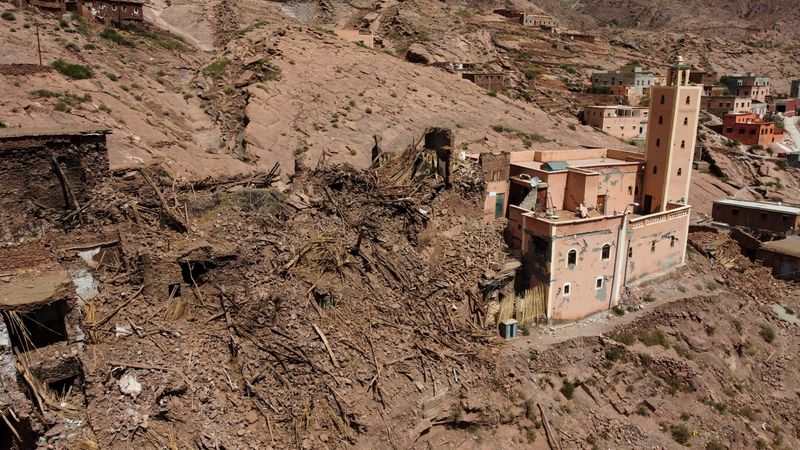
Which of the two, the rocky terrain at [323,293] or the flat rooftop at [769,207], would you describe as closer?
the rocky terrain at [323,293]

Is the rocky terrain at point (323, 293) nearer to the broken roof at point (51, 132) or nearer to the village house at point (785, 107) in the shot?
the broken roof at point (51, 132)

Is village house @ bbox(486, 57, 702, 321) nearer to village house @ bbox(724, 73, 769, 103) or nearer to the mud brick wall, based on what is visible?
the mud brick wall

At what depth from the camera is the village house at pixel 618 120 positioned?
38031 millimetres

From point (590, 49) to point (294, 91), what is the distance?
45208 millimetres

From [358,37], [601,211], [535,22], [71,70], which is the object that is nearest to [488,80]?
[358,37]

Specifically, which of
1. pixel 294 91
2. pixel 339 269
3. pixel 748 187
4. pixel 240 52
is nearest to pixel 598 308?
pixel 339 269

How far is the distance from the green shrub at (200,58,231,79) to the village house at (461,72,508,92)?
14.9m

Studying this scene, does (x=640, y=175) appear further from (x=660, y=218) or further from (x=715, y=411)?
(x=715, y=411)

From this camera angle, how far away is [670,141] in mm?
20391

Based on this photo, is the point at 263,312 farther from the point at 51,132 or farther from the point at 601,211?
the point at 601,211

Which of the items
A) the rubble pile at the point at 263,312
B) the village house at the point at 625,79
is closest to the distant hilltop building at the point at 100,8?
the rubble pile at the point at 263,312

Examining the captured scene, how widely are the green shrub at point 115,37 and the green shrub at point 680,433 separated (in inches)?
1004

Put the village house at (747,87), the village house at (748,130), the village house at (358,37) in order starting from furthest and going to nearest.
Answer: the village house at (747,87)
the village house at (748,130)
the village house at (358,37)

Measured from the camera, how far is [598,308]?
1816 cm
